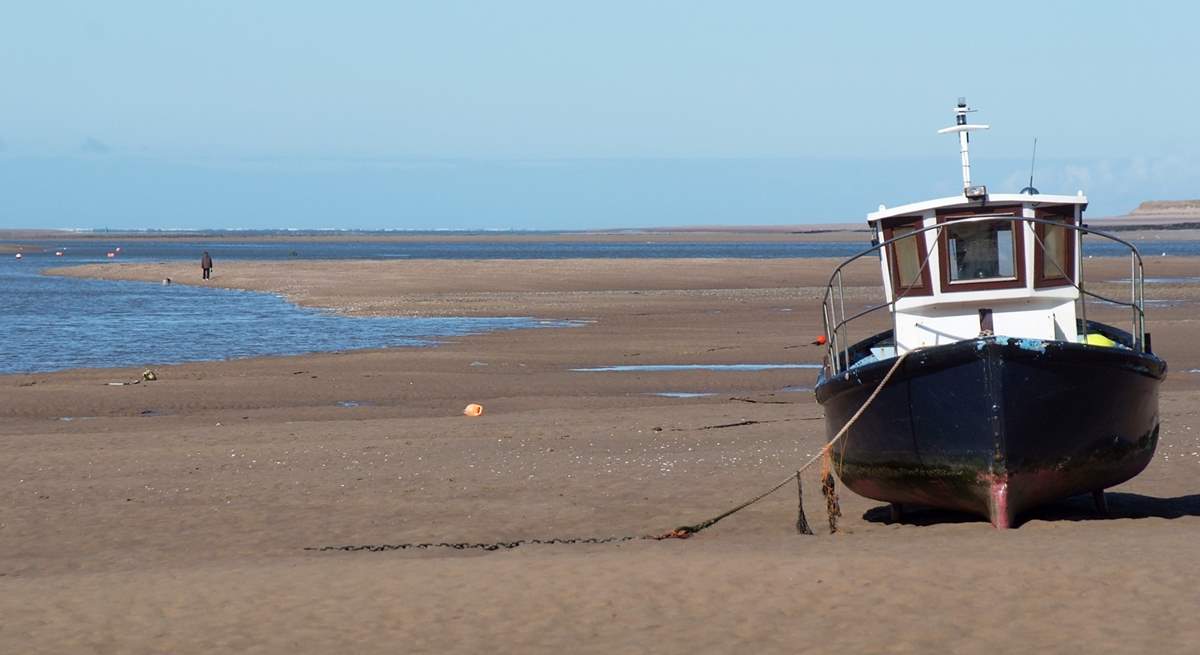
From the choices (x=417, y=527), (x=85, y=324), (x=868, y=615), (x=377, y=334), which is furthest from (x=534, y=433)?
(x=85, y=324)

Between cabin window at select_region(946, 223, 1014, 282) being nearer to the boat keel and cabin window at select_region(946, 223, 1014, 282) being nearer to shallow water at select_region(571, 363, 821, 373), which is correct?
the boat keel

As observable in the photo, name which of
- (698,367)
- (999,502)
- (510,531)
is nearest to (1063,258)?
(999,502)

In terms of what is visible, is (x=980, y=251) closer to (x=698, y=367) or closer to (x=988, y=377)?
(x=988, y=377)

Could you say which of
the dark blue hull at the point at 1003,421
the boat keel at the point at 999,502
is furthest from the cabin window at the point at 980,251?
the boat keel at the point at 999,502

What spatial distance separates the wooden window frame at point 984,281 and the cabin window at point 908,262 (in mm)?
158

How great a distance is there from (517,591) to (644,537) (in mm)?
2349

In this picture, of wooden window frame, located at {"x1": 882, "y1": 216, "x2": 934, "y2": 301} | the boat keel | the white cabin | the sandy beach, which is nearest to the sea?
the sandy beach

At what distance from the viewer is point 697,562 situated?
10.1 m

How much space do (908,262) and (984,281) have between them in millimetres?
717

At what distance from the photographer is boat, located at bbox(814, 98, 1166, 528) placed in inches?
440

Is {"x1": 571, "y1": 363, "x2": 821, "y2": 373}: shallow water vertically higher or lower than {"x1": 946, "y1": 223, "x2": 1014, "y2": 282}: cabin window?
lower

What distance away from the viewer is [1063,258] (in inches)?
525

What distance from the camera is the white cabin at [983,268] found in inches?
511

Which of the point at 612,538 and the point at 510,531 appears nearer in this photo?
the point at 612,538
